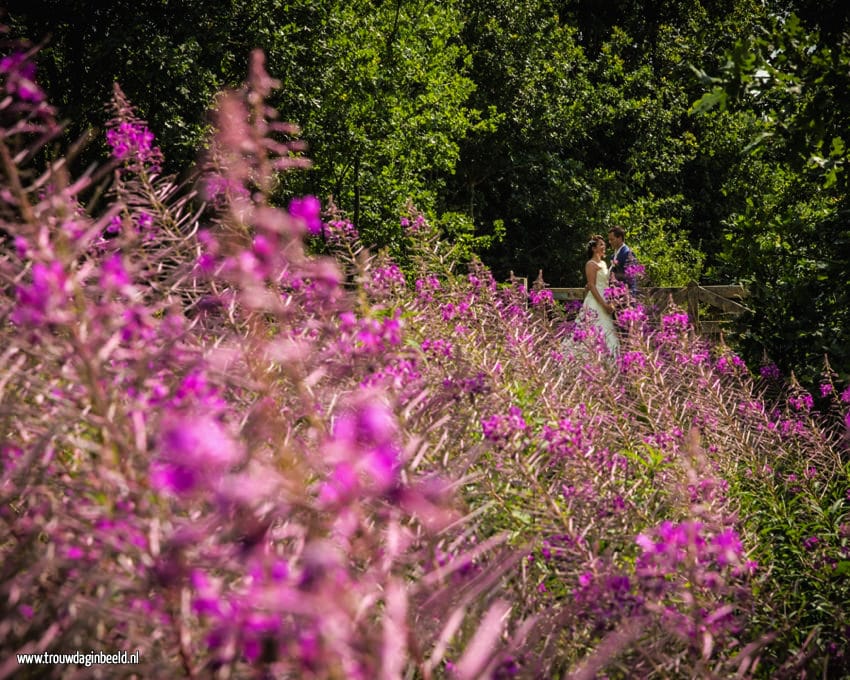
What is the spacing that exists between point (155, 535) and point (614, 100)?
73.5 ft

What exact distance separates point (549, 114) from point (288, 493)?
20.0 metres

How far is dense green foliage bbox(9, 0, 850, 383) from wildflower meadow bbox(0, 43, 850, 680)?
2358 mm

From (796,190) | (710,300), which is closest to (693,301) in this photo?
(710,300)

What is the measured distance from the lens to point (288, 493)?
1.08m

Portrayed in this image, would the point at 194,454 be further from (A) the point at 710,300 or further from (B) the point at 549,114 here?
(B) the point at 549,114

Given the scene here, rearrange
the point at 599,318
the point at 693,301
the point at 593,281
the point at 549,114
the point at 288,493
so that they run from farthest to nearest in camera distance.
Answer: the point at 549,114 → the point at 693,301 → the point at 593,281 → the point at 599,318 → the point at 288,493

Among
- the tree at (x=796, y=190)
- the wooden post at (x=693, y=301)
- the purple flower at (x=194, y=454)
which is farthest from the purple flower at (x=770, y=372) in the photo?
the purple flower at (x=194, y=454)

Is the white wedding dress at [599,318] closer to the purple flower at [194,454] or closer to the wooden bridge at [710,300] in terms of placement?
the wooden bridge at [710,300]

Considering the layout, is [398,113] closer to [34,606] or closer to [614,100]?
[614,100]

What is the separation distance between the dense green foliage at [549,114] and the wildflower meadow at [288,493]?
92.8 inches

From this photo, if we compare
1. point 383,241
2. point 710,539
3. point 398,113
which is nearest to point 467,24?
point 398,113

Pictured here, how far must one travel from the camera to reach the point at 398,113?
13633mm

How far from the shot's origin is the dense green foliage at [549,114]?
16.5 ft

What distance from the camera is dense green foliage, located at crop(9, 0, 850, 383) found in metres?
5.03
